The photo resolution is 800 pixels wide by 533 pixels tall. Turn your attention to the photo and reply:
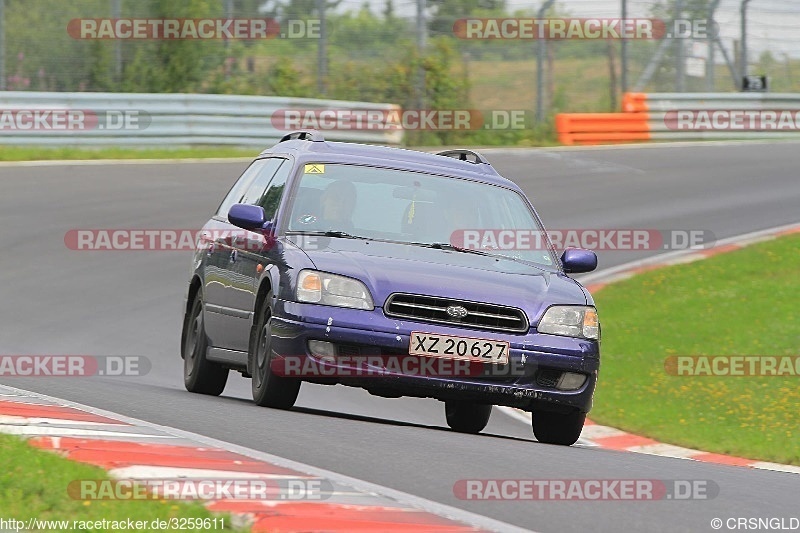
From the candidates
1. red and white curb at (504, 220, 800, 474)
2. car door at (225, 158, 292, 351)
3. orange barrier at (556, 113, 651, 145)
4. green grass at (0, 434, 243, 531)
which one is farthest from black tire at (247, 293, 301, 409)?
orange barrier at (556, 113, 651, 145)

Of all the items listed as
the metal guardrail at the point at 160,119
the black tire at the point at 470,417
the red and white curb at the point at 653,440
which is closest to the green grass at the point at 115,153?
the metal guardrail at the point at 160,119

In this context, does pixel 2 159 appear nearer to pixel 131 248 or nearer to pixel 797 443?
pixel 131 248

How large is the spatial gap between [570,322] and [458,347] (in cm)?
75

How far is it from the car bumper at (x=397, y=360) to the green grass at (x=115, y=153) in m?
Answer: 16.0

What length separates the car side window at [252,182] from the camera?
1042 centimetres

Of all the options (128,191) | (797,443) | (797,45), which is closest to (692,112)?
(797,45)

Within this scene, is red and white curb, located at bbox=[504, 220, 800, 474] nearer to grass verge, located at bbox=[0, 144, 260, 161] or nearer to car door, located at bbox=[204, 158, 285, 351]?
car door, located at bbox=[204, 158, 285, 351]

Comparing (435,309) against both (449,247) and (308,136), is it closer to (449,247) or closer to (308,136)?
(449,247)

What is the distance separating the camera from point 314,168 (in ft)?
32.0

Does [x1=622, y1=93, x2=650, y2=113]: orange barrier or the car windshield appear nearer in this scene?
the car windshield

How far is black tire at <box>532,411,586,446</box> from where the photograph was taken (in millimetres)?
9321

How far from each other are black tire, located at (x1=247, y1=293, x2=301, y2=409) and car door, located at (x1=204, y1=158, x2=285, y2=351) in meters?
0.38

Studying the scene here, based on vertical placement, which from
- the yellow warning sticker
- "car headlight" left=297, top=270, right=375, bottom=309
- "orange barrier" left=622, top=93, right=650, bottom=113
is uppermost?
the yellow warning sticker

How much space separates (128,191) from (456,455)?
47.8ft
